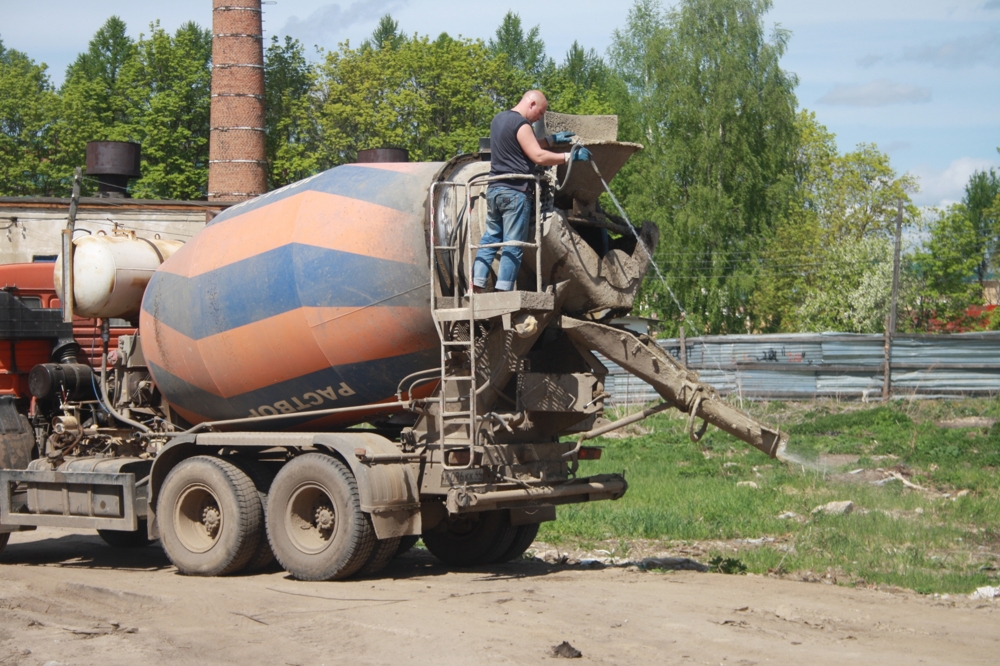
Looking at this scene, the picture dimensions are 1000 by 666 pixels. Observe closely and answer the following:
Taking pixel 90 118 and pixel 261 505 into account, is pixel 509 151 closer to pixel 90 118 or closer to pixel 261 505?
pixel 261 505

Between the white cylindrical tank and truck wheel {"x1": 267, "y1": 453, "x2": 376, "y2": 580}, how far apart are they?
2865mm

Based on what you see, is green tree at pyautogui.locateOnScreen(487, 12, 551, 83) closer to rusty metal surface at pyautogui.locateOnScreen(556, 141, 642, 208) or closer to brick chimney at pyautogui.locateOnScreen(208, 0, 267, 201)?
A: brick chimney at pyautogui.locateOnScreen(208, 0, 267, 201)

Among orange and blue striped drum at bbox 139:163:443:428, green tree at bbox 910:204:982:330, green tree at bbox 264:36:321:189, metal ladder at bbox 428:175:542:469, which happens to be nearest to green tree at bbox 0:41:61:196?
green tree at bbox 264:36:321:189

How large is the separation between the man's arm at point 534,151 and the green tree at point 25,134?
1860 inches

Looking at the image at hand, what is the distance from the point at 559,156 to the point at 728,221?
117 feet

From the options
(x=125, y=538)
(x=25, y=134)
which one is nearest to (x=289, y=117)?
(x=25, y=134)

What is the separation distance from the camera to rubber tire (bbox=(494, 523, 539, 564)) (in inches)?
399

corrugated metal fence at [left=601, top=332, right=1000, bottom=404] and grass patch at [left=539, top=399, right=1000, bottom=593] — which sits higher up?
corrugated metal fence at [left=601, top=332, right=1000, bottom=404]

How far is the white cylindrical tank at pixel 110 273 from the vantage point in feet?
35.4

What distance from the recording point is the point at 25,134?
2098 inches

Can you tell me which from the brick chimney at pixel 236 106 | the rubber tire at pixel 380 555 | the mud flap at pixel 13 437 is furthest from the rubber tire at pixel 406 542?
the brick chimney at pixel 236 106

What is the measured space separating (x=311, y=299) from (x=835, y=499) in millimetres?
6981

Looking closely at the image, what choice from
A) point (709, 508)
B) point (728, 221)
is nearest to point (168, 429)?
point (709, 508)

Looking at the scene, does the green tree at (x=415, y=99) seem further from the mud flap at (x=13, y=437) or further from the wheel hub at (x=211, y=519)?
the wheel hub at (x=211, y=519)
